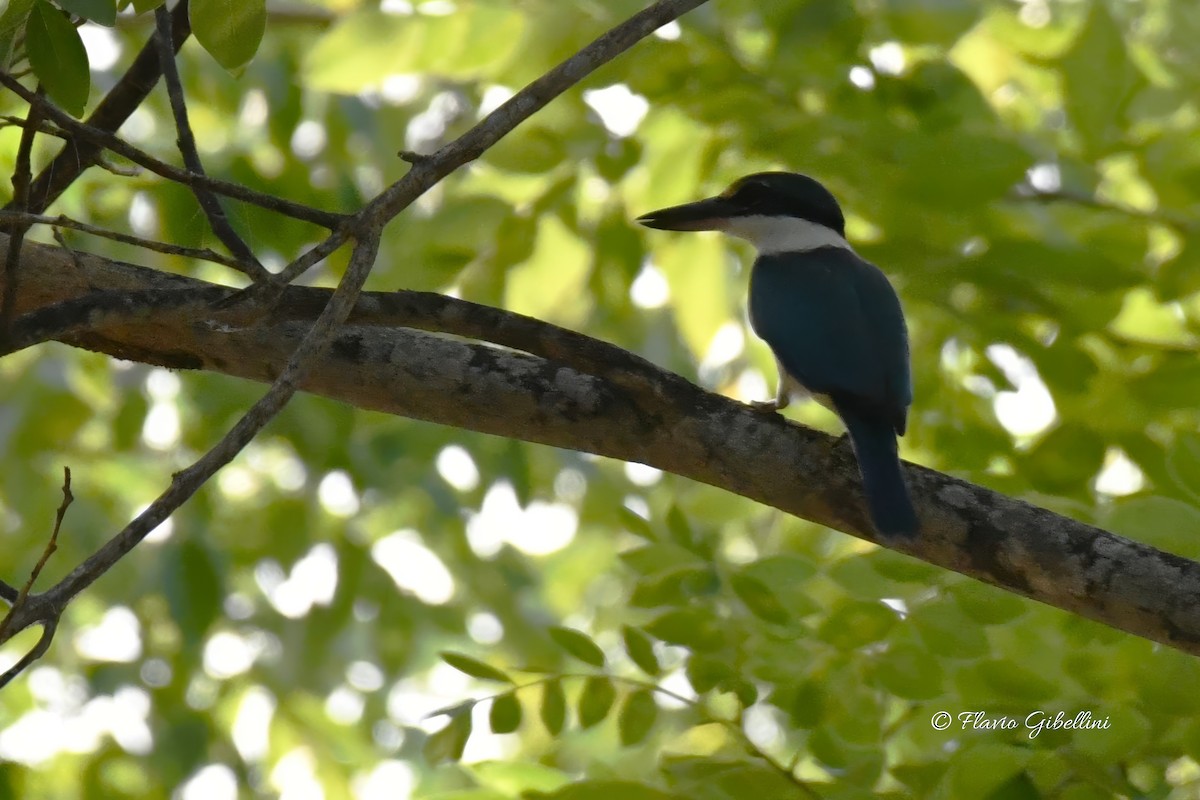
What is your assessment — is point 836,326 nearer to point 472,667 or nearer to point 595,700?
point 595,700

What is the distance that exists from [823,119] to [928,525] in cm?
150

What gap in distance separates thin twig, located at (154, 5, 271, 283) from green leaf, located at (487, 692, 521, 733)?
1146 millimetres

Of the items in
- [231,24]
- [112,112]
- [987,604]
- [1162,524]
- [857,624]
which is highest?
[112,112]

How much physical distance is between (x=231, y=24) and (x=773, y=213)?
2.38m

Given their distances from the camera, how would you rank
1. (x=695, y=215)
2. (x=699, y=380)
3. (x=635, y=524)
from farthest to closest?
(x=699, y=380) < (x=695, y=215) < (x=635, y=524)

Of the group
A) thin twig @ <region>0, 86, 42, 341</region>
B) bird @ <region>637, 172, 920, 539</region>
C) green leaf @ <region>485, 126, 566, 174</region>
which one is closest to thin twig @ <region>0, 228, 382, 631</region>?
thin twig @ <region>0, 86, 42, 341</region>

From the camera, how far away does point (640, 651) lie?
113 inches

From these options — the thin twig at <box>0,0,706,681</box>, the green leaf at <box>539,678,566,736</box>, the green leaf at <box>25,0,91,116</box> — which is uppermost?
the green leaf at <box>25,0,91,116</box>

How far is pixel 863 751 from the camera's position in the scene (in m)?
2.64

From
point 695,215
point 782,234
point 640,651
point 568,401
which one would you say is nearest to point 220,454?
point 568,401

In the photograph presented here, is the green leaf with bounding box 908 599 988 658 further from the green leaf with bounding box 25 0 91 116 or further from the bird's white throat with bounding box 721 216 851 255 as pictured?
the green leaf with bounding box 25 0 91 116

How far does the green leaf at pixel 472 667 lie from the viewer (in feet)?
8.86

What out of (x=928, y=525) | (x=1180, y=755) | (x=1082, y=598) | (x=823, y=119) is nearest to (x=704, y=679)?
(x=928, y=525)

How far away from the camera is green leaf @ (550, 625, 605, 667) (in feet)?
9.29
